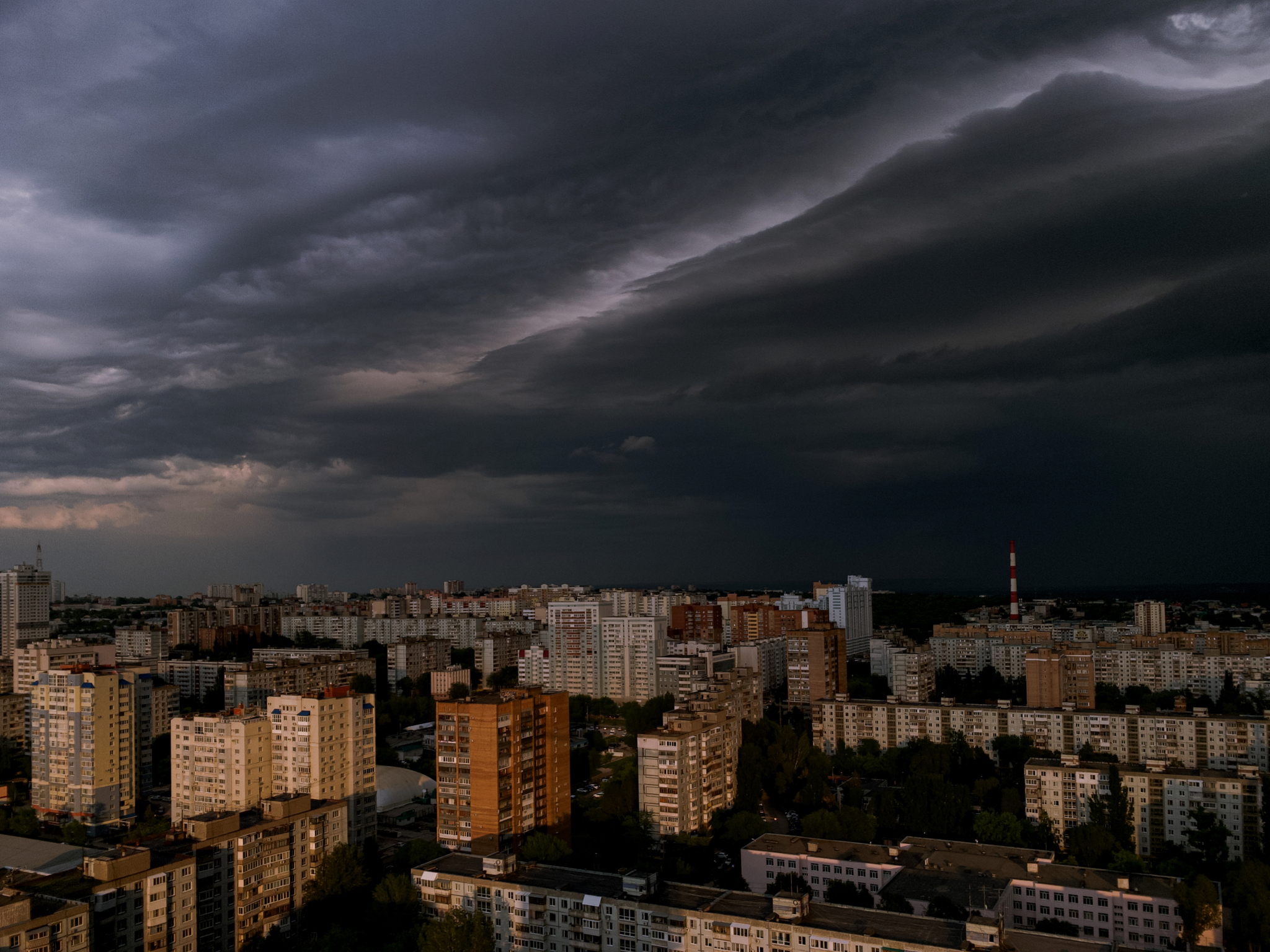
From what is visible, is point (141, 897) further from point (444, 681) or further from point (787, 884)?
point (444, 681)

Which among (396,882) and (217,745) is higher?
(217,745)

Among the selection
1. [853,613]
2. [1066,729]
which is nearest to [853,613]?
[853,613]

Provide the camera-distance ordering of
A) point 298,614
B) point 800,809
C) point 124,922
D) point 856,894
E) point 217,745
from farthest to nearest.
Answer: point 298,614 < point 800,809 < point 217,745 < point 856,894 < point 124,922

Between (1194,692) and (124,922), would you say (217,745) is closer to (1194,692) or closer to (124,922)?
(124,922)

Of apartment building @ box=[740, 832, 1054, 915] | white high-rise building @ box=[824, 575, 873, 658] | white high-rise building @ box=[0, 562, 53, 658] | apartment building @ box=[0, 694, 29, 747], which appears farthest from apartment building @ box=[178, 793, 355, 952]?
white high-rise building @ box=[0, 562, 53, 658]

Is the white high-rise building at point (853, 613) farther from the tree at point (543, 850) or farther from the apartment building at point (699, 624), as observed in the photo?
the tree at point (543, 850)

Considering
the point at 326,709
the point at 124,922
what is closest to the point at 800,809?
the point at 326,709
